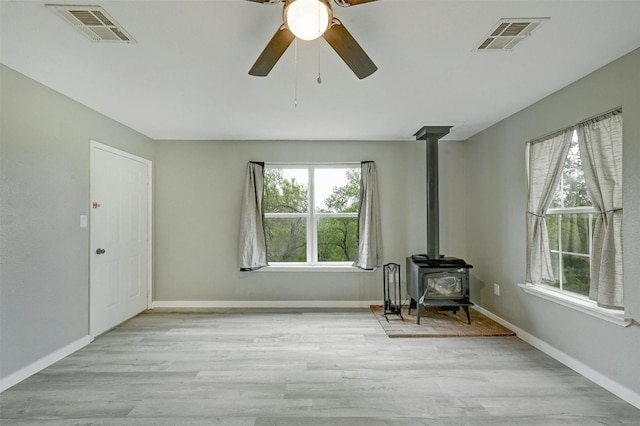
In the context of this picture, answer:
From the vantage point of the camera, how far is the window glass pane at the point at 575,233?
8.66 ft

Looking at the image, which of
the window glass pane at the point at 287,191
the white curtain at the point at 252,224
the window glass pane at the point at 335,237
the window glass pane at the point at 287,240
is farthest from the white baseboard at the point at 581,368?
the white curtain at the point at 252,224

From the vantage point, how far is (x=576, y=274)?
2729 mm

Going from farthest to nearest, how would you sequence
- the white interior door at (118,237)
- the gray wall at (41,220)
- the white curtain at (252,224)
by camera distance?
the white curtain at (252,224) → the white interior door at (118,237) → the gray wall at (41,220)

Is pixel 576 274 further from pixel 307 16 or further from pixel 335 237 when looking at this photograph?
pixel 307 16

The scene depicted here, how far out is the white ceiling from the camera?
67.5 inches

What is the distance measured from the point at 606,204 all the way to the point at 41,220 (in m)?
4.45

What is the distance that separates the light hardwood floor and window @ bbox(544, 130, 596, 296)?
0.76m

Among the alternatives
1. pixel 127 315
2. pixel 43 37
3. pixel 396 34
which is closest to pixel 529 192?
pixel 396 34

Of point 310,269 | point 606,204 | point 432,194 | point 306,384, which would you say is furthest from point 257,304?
point 606,204

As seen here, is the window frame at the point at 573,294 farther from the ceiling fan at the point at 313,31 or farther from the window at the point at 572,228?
the ceiling fan at the point at 313,31

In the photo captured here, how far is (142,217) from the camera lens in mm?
4141

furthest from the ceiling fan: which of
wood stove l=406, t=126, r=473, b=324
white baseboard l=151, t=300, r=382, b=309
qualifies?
white baseboard l=151, t=300, r=382, b=309

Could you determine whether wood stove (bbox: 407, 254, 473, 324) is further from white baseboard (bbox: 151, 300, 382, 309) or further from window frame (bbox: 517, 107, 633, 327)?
white baseboard (bbox: 151, 300, 382, 309)

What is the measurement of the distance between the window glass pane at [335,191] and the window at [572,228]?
230 centimetres
